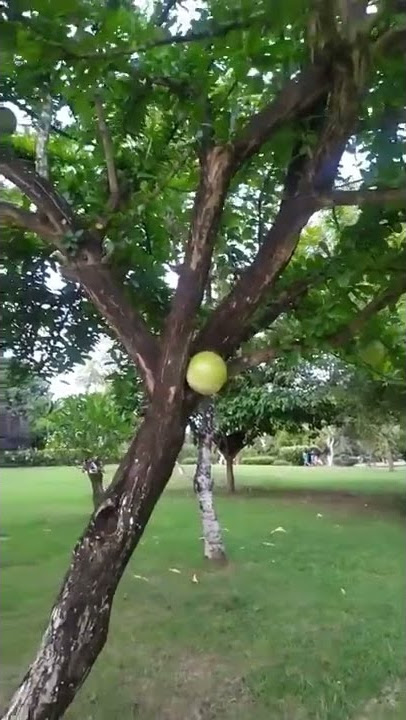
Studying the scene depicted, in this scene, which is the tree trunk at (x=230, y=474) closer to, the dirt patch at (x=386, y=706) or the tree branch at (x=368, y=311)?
the dirt patch at (x=386, y=706)

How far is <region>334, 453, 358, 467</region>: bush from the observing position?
18.8 feet

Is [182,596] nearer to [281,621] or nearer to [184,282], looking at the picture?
[281,621]

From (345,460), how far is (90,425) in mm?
4323

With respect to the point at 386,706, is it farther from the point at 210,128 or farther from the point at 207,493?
the point at 207,493

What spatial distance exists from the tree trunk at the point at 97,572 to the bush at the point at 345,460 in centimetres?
506

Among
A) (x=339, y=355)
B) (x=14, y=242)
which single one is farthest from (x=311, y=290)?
(x=14, y=242)

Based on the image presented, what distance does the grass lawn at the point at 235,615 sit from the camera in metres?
1.35

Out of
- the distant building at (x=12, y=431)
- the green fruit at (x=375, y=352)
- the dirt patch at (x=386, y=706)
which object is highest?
the green fruit at (x=375, y=352)

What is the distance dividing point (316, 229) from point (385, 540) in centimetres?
207

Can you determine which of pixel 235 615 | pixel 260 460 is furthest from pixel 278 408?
pixel 260 460

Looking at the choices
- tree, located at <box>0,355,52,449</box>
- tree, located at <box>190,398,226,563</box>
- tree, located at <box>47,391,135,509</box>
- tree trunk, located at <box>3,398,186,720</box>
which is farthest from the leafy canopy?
tree, located at <box>190,398,226,563</box>

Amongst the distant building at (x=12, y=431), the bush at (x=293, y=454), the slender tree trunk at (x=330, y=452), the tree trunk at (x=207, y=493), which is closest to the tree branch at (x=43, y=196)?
the distant building at (x=12, y=431)

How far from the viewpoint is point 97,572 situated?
702 millimetres

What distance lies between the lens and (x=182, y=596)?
206 centimetres
